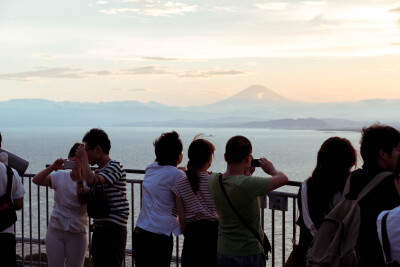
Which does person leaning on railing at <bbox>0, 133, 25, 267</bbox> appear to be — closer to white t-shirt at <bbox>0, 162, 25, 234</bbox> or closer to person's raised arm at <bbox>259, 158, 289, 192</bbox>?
white t-shirt at <bbox>0, 162, 25, 234</bbox>

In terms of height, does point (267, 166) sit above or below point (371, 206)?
above

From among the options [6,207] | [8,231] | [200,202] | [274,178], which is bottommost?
[8,231]

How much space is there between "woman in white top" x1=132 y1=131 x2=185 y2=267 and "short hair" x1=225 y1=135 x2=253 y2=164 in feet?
2.48

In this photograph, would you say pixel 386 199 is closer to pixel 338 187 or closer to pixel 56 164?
pixel 338 187

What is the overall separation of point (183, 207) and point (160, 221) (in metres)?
0.29

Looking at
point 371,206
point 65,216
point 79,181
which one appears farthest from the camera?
point 65,216

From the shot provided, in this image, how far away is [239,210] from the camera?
4199 mm

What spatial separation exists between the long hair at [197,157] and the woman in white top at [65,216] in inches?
45.0

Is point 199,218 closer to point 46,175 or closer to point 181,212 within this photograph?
point 181,212

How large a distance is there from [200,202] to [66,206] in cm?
141

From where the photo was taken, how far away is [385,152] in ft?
11.8

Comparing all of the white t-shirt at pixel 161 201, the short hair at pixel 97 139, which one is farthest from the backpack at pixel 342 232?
the short hair at pixel 97 139

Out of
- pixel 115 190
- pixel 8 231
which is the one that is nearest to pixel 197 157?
pixel 115 190

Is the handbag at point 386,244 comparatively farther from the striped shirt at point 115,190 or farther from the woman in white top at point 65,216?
the woman in white top at point 65,216
